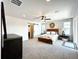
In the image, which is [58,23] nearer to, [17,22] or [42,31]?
[42,31]

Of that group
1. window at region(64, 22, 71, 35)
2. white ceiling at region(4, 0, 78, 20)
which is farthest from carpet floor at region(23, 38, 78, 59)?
window at region(64, 22, 71, 35)

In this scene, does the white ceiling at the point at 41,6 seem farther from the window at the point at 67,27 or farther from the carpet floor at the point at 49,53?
the window at the point at 67,27

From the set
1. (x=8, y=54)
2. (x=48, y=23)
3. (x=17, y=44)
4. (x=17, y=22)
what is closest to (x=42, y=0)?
(x=17, y=44)

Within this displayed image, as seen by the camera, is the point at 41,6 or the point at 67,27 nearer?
the point at 41,6

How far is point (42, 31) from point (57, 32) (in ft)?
10.3

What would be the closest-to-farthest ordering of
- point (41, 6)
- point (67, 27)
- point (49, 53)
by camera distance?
point (49, 53), point (41, 6), point (67, 27)

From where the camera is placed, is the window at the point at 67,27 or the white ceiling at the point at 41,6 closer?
the white ceiling at the point at 41,6

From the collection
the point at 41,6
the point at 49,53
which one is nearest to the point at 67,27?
the point at 41,6

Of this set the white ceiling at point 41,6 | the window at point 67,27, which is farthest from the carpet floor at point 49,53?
the window at point 67,27

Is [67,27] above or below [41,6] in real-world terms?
below

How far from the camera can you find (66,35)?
9.00m

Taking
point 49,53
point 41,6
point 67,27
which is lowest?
point 49,53

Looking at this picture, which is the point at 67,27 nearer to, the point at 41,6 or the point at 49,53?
the point at 41,6

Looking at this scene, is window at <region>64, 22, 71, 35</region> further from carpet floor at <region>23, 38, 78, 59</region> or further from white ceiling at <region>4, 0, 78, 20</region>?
carpet floor at <region>23, 38, 78, 59</region>
